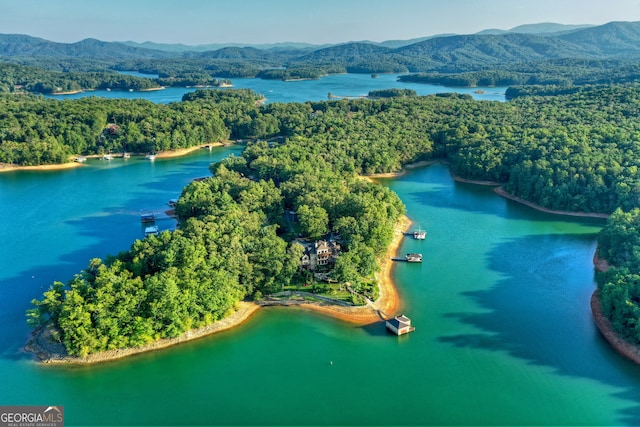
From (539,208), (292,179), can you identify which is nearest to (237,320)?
(292,179)

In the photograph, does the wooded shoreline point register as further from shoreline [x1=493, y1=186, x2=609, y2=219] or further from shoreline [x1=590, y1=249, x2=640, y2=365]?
shoreline [x1=493, y1=186, x2=609, y2=219]

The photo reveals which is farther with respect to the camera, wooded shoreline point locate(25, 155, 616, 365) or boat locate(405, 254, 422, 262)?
boat locate(405, 254, 422, 262)

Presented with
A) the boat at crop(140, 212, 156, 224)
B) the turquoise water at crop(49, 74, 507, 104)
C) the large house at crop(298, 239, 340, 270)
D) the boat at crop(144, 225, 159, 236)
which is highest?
the turquoise water at crop(49, 74, 507, 104)

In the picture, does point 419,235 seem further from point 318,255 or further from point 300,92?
point 300,92

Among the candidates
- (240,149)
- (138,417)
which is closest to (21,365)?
(138,417)

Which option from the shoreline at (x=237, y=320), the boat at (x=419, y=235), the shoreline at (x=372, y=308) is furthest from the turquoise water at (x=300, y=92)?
the shoreline at (x=237, y=320)

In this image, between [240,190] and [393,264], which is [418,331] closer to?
[393,264]

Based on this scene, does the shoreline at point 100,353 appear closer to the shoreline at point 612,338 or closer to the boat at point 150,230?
the boat at point 150,230

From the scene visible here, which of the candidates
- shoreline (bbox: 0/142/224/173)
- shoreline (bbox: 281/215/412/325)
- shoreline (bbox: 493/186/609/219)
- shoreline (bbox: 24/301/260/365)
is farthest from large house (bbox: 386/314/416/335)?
shoreline (bbox: 0/142/224/173)
